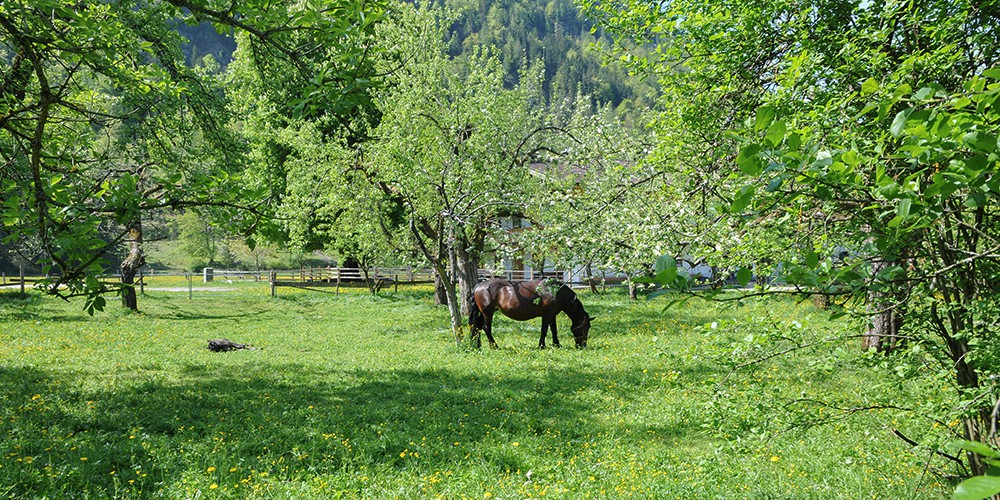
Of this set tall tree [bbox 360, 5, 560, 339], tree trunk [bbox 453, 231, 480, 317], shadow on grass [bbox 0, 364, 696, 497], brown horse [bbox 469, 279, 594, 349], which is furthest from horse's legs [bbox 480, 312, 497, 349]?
tree trunk [bbox 453, 231, 480, 317]

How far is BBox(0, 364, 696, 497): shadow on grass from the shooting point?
605cm

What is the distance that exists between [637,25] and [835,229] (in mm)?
6073

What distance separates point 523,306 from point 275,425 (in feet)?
26.5

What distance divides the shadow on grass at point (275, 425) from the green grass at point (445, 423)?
3 centimetres

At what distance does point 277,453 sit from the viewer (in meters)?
6.69

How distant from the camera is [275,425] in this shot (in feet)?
25.2

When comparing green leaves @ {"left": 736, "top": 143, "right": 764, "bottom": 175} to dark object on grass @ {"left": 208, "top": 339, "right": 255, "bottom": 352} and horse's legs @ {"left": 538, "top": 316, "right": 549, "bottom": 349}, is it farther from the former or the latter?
dark object on grass @ {"left": 208, "top": 339, "right": 255, "bottom": 352}

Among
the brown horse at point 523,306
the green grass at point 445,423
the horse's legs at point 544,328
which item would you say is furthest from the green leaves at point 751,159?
the horse's legs at point 544,328

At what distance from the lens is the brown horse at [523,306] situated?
14.7 meters

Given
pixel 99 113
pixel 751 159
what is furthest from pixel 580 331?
pixel 751 159

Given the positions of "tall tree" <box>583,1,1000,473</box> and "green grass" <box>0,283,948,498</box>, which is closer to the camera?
"tall tree" <box>583,1,1000,473</box>

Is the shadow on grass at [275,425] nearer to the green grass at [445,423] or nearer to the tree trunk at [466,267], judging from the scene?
the green grass at [445,423]

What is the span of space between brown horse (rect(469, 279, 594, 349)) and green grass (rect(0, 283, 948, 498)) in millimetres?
708

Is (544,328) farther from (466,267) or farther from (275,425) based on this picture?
(275,425)
